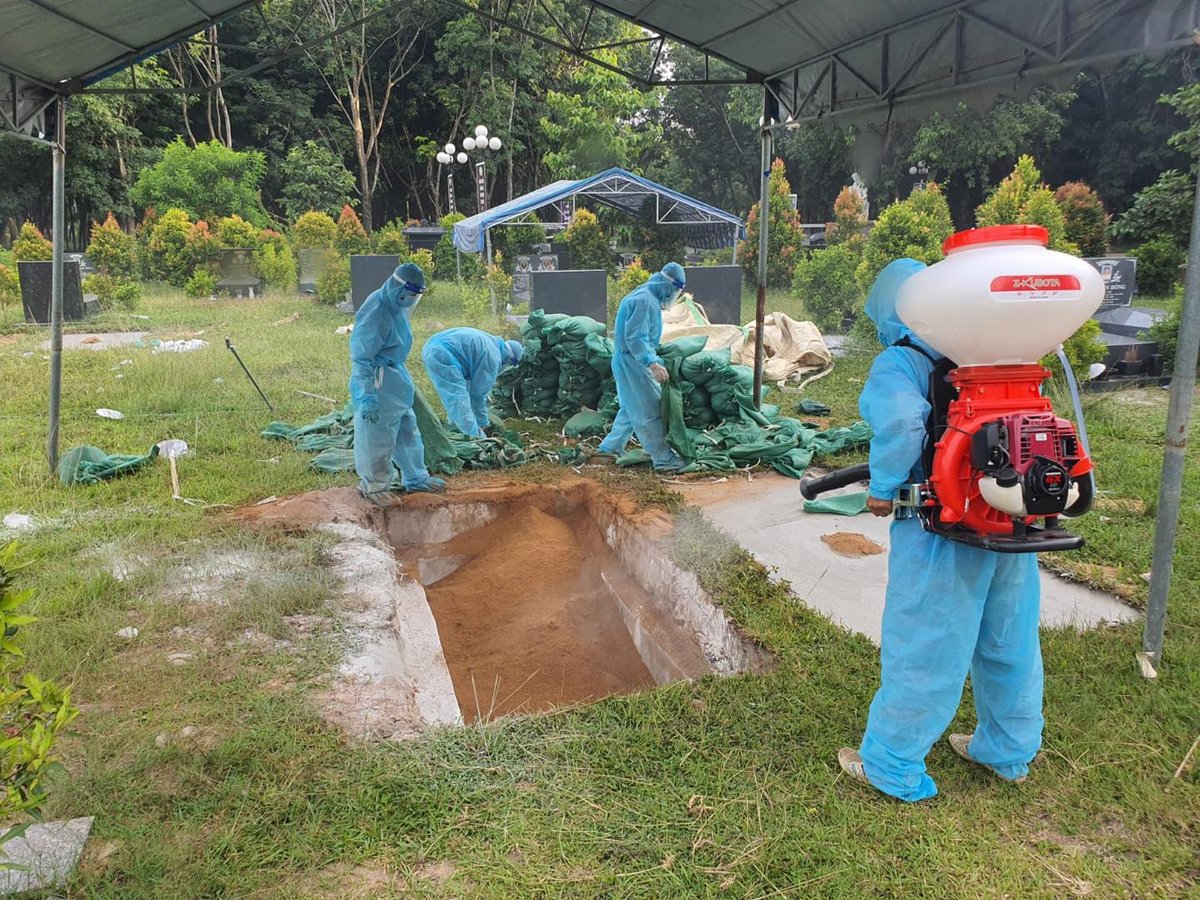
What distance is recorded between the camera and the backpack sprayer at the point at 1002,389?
7.00 ft

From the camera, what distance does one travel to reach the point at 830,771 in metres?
2.75

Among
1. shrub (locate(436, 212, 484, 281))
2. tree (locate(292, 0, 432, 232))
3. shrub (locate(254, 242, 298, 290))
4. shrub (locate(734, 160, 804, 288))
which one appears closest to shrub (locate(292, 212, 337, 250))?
shrub (locate(254, 242, 298, 290))

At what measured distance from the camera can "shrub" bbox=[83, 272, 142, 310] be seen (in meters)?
16.2

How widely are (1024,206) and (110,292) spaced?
1678 centimetres

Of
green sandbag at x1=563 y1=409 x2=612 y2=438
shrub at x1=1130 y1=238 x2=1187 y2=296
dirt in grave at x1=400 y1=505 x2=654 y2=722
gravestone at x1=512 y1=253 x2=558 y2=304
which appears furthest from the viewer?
gravestone at x1=512 y1=253 x2=558 y2=304

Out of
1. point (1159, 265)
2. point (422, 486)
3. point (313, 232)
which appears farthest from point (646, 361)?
point (313, 232)

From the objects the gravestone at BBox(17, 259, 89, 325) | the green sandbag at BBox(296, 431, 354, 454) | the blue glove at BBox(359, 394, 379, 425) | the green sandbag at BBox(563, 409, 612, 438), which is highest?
the gravestone at BBox(17, 259, 89, 325)

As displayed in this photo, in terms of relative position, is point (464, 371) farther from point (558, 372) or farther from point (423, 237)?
point (423, 237)

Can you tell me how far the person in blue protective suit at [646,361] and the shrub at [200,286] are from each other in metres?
15.8

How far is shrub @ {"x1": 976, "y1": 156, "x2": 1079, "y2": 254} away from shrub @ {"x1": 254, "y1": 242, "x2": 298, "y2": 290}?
15442 mm

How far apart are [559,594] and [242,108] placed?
2902 centimetres

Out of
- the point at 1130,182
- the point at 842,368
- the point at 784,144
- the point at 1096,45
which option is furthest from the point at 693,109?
the point at 1096,45

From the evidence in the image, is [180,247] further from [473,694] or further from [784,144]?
[784,144]

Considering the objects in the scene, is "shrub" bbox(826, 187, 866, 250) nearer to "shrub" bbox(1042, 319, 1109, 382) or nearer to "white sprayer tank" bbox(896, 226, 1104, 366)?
"shrub" bbox(1042, 319, 1109, 382)
